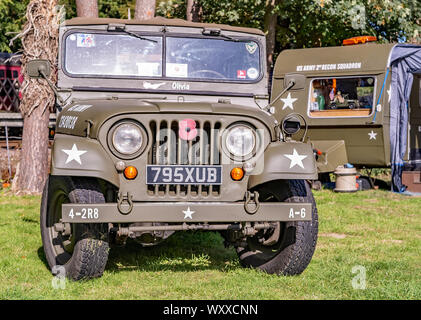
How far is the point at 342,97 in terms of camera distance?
13.5 m

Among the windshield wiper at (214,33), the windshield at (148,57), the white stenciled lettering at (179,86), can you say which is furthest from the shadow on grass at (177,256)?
the windshield wiper at (214,33)

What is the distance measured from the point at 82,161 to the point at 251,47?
238cm

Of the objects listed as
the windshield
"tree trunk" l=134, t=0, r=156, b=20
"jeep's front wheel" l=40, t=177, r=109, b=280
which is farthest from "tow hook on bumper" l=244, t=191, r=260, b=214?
"tree trunk" l=134, t=0, r=156, b=20

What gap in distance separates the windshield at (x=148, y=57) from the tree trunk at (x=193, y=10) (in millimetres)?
11187

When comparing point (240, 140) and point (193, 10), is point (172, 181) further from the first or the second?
point (193, 10)

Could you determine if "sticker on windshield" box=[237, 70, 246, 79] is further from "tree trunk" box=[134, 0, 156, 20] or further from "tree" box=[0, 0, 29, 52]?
"tree" box=[0, 0, 29, 52]

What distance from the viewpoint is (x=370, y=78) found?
13195 mm

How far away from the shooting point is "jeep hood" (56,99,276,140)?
5.21 meters

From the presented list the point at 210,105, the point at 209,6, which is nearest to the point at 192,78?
the point at 210,105

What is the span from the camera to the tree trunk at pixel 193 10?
692 inches

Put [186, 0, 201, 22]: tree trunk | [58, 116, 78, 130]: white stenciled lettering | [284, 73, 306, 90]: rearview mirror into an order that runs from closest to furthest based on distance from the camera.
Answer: [58, 116, 78, 130]: white stenciled lettering → [284, 73, 306, 90]: rearview mirror → [186, 0, 201, 22]: tree trunk

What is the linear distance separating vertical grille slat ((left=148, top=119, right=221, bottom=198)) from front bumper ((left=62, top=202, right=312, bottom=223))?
15cm

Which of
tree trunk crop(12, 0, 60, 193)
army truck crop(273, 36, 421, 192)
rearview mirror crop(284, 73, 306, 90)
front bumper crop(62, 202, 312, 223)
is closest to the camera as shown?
front bumper crop(62, 202, 312, 223)
